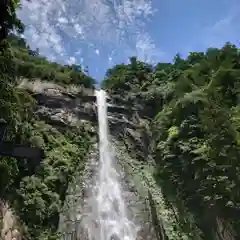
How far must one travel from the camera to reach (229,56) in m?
19.4

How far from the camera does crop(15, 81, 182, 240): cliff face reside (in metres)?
13.2

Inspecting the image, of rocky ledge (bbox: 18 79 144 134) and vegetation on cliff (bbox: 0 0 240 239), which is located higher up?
rocky ledge (bbox: 18 79 144 134)

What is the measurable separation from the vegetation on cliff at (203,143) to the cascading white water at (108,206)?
85.5 inches

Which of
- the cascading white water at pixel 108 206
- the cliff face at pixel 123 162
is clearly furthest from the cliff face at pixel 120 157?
the cascading white water at pixel 108 206

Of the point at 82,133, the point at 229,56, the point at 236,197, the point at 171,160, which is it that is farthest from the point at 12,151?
the point at 229,56

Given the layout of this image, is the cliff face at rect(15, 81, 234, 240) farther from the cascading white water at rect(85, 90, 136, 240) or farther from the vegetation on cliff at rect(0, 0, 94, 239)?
the vegetation on cliff at rect(0, 0, 94, 239)

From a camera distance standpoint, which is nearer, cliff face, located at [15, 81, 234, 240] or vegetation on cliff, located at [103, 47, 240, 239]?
vegetation on cliff, located at [103, 47, 240, 239]

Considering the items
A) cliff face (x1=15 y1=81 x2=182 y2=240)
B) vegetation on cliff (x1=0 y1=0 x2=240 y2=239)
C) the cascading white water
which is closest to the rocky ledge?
cliff face (x1=15 y1=81 x2=182 y2=240)

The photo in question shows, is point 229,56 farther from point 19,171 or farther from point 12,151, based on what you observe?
point 12,151

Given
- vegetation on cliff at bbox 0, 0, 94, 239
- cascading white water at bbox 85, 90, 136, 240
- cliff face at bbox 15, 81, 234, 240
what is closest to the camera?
vegetation on cliff at bbox 0, 0, 94, 239

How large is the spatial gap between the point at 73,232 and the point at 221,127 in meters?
7.13

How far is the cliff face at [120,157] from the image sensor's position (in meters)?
13.2

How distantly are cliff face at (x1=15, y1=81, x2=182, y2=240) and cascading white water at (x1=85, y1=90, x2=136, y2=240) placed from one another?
1.07 ft

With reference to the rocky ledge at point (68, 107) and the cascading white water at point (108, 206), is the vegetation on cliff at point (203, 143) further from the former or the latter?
the cascading white water at point (108, 206)
